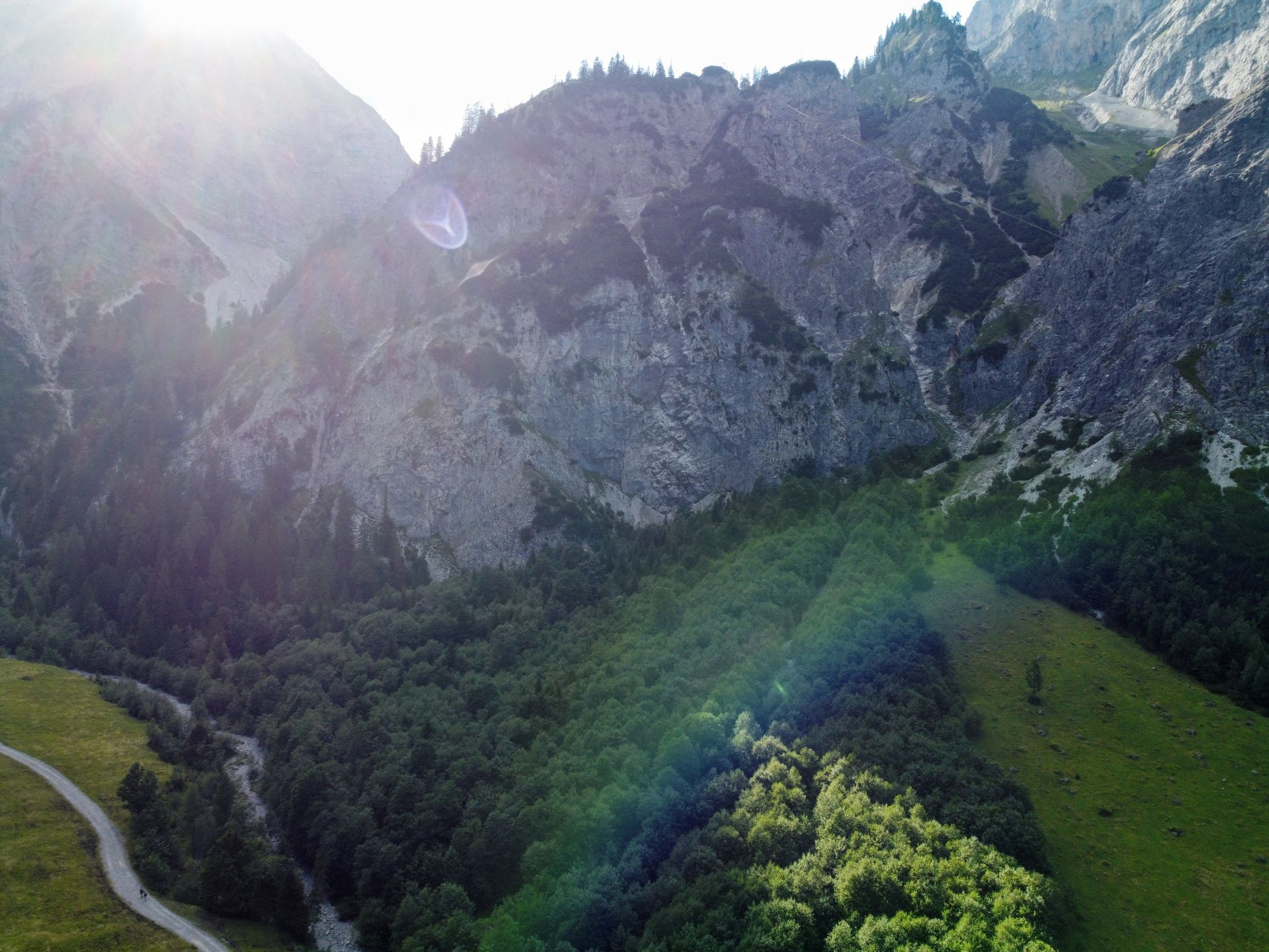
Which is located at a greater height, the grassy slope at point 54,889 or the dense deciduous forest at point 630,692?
the dense deciduous forest at point 630,692

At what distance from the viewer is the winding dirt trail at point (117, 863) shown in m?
68.2

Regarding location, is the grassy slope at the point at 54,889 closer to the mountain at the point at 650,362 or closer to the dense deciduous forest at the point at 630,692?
the dense deciduous forest at the point at 630,692

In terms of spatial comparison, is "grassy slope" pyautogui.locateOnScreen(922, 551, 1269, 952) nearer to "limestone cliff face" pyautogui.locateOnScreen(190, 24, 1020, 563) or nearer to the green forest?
the green forest

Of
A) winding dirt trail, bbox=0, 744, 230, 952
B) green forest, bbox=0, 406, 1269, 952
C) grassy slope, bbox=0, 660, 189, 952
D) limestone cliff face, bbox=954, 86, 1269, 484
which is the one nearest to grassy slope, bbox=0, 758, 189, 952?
grassy slope, bbox=0, 660, 189, 952

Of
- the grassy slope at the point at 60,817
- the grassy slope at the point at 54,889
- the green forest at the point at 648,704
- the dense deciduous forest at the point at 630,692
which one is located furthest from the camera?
the grassy slope at the point at 60,817

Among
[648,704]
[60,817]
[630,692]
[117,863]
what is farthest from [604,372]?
[117,863]

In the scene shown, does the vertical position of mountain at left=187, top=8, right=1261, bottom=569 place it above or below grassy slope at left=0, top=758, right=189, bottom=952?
above

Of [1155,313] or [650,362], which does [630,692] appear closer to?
[1155,313]

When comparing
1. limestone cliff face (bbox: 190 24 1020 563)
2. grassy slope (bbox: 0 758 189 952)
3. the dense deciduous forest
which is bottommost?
grassy slope (bbox: 0 758 189 952)

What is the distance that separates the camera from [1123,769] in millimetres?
60438

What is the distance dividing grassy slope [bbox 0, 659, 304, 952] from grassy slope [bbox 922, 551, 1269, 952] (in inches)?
2541

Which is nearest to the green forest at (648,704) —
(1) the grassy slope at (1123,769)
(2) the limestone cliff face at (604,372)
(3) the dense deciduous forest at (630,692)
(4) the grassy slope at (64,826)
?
(3) the dense deciduous forest at (630,692)

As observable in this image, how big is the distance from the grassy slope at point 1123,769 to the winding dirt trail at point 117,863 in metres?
66.9

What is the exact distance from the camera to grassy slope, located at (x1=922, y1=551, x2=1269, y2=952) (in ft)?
151
